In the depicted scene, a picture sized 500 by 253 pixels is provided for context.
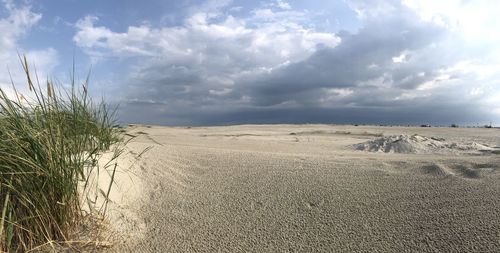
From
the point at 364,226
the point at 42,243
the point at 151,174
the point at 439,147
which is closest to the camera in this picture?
the point at 42,243

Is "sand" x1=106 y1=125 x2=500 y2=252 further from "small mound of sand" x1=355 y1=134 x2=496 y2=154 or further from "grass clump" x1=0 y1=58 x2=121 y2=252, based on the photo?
"small mound of sand" x1=355 y1=134 x2=496 y2=154

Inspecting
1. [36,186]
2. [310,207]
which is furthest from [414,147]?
[36,186]

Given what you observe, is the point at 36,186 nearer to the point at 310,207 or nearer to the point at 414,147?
the point at 310,207

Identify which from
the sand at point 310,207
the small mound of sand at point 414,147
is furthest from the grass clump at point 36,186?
the small mound of sand at point 414,147

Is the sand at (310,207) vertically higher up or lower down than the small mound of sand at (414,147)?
lower down

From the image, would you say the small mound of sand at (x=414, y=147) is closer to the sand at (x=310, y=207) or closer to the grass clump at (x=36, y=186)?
the sand at (x=310, y=207)

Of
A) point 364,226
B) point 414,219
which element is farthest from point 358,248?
point 414,219

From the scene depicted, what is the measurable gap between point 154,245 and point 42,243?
746mm

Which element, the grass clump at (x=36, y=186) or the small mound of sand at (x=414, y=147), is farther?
the small mound of sand at (x=414, y=147)

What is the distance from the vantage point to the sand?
277cm

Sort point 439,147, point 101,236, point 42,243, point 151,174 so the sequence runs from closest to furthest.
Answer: point 42,243 < point 101,236 < point 151,174 < point 439,147

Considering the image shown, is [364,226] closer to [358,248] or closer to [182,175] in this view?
[358,248]

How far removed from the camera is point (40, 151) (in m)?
2.66

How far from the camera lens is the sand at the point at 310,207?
277 centimetres
